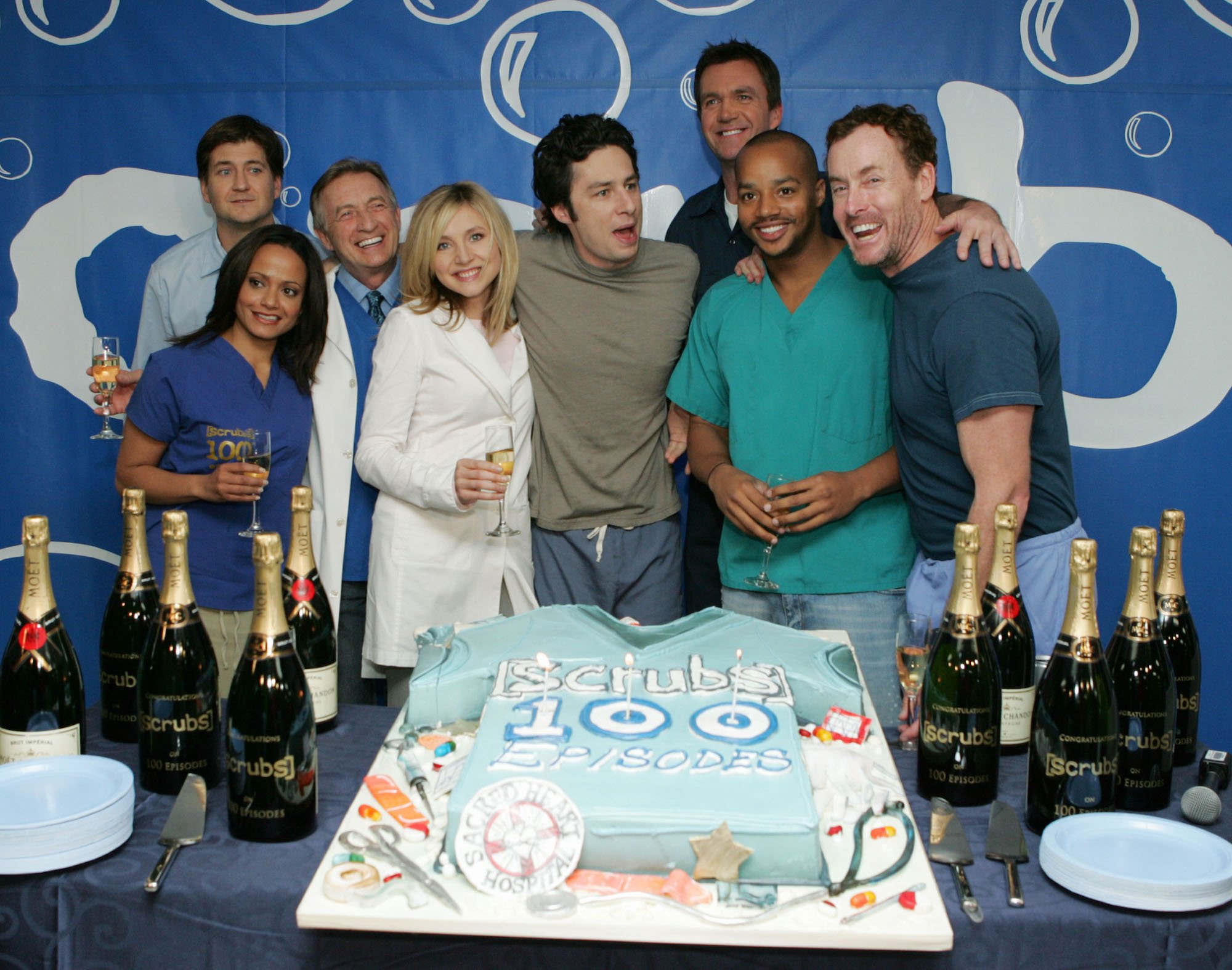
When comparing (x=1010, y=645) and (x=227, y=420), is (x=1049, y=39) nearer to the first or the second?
(x=1010, y=645)

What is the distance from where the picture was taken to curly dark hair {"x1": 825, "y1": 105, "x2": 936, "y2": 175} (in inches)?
80.7

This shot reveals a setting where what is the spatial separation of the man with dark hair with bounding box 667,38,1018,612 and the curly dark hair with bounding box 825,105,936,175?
2.28 feet

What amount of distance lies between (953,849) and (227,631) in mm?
1826

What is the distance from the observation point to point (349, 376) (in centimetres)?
264

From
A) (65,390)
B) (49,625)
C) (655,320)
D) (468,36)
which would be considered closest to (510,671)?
(49,625)

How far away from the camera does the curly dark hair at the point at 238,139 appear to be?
2832 mm

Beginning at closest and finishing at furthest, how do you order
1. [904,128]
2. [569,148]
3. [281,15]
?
[904,128], [569,148], [281,15]

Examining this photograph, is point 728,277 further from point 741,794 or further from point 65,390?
point 65,390

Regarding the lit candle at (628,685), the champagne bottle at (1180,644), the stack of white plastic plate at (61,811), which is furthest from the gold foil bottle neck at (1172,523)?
the stack of white plastic plate at (61,811)

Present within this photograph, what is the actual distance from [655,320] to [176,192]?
158 centimetres

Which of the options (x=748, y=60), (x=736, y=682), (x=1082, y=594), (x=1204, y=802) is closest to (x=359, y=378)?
(x=748, y=60)

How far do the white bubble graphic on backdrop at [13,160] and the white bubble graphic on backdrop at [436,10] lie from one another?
1.23 m

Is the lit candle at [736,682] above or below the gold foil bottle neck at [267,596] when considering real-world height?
below

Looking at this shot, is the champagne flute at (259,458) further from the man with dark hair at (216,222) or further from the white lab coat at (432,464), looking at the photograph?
the man with dark hair at (216,222)
